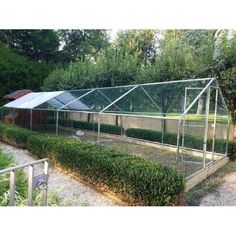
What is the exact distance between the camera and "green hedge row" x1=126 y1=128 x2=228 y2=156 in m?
6.04

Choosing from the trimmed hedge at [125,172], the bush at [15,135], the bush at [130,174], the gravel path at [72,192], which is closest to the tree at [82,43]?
the bush at [15,135]

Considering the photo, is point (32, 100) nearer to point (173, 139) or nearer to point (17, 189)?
point (173, 139)

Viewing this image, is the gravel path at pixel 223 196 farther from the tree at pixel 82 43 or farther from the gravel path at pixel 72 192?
the tree at pixel 82 43

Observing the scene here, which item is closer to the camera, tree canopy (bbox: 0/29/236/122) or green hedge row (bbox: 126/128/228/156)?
green hedge row (bbox: 126/128/228/156)

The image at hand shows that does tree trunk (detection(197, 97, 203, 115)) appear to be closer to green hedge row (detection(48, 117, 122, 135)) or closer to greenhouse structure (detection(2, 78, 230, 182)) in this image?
greenhouse structure (detection(2, 78, 230, 182))

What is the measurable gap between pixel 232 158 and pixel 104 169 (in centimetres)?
444

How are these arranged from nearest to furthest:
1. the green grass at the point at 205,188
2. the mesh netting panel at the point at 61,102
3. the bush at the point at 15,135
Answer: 1. the green grass at the point at 205,188
2. the bush at the point at 15,135
3. the mesh netting panel at the point at 61,102

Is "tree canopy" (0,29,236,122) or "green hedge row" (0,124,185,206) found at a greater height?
"tree canopy" (0,29,236,122)

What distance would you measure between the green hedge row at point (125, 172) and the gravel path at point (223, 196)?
38.3 inches

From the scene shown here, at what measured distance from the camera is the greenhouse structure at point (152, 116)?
19.8 feet

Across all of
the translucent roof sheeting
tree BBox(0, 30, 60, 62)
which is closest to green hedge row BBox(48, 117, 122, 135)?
the translucent roof sheeting
